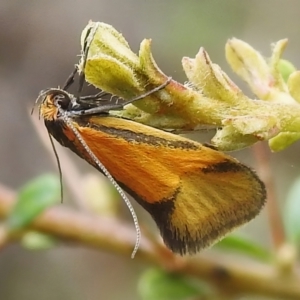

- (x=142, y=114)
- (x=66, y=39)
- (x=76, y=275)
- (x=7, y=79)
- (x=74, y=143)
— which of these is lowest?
(x=76, y=275)

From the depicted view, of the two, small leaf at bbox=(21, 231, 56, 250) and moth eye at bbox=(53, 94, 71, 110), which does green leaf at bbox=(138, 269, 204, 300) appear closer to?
small leaf at bbox=(21, 231, 56, 250)

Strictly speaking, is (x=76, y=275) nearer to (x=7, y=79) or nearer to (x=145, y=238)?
(x=7, y=79)

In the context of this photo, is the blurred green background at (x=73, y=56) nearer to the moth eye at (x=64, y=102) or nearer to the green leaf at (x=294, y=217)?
the green leaf at (x=294, y=217)

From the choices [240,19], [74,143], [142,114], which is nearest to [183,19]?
[240,19]

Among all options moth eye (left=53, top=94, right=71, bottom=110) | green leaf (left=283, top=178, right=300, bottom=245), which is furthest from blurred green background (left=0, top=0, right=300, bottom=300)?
moth eye (left=53, top=94, right=71, bottom=110)

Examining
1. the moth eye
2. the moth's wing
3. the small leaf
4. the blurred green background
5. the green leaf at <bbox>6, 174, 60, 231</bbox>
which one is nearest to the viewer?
the moth's wing

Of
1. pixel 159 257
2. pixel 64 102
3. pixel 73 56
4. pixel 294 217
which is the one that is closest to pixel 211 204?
pixel 64 102

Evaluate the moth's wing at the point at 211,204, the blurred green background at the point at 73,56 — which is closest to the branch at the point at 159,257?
the moth's wing at the point at 211,204
